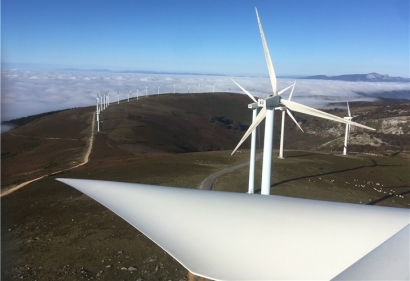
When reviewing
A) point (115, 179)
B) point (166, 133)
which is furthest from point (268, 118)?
point (166, 133)

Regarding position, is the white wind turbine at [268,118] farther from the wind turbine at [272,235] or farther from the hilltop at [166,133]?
the hilltop at [166,133]

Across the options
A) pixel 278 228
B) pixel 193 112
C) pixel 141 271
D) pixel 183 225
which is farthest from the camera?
pixel 193 112

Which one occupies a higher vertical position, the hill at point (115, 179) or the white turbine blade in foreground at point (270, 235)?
the white turbine blade in foreground at point (270, 235)

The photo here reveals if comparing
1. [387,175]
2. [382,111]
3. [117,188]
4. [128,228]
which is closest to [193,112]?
[382,111]

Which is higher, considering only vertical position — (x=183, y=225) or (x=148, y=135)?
(x=183, y=225)

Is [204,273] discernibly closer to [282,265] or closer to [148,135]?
[282,265]

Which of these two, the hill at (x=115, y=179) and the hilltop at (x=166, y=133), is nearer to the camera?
the hill at (x=115, y=179)

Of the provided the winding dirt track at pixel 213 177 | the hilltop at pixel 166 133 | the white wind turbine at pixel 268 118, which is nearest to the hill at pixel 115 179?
the hilltop at pixel 166 133

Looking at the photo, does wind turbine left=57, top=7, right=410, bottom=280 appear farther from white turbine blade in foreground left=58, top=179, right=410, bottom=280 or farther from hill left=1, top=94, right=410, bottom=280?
hill left=1, top=94, right=410, bottom=280
